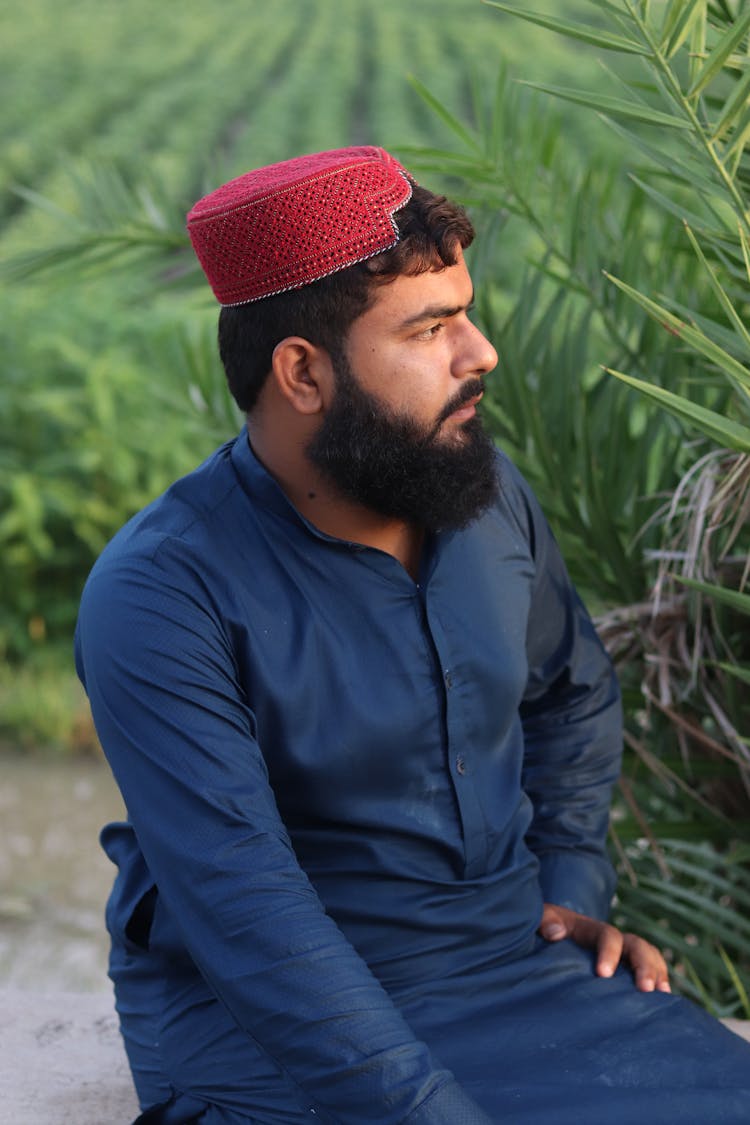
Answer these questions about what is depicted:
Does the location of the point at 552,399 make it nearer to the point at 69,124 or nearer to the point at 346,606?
the point at 346,606

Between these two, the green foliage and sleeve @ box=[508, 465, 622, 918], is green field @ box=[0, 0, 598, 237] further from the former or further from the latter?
sleeve @ box=[508, 465, 622, 918]

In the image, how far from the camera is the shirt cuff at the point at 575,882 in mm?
1664

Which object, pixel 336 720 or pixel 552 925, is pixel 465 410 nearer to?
pixel 336 720

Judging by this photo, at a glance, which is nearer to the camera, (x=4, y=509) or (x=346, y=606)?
(x=346, y=606)

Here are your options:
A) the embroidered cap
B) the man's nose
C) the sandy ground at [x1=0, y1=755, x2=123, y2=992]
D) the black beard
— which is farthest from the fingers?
the sandy ground at [x1=0, y1=755, x2=123, y2=992]

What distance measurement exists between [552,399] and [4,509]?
177 inches

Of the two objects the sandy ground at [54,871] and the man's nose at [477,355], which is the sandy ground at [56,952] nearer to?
the sandy ground at [54,871]

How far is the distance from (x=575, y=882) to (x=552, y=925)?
0.09 m

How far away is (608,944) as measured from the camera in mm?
1582

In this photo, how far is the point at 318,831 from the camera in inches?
55.2

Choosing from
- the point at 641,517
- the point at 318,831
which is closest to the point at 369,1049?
the point at 318,831

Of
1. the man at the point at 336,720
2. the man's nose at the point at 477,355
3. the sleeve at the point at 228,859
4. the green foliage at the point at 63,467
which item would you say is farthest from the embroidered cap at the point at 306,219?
the green foliage at the point at 63,467

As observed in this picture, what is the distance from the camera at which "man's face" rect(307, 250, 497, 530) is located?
4.51 feet

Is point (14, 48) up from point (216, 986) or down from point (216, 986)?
down
